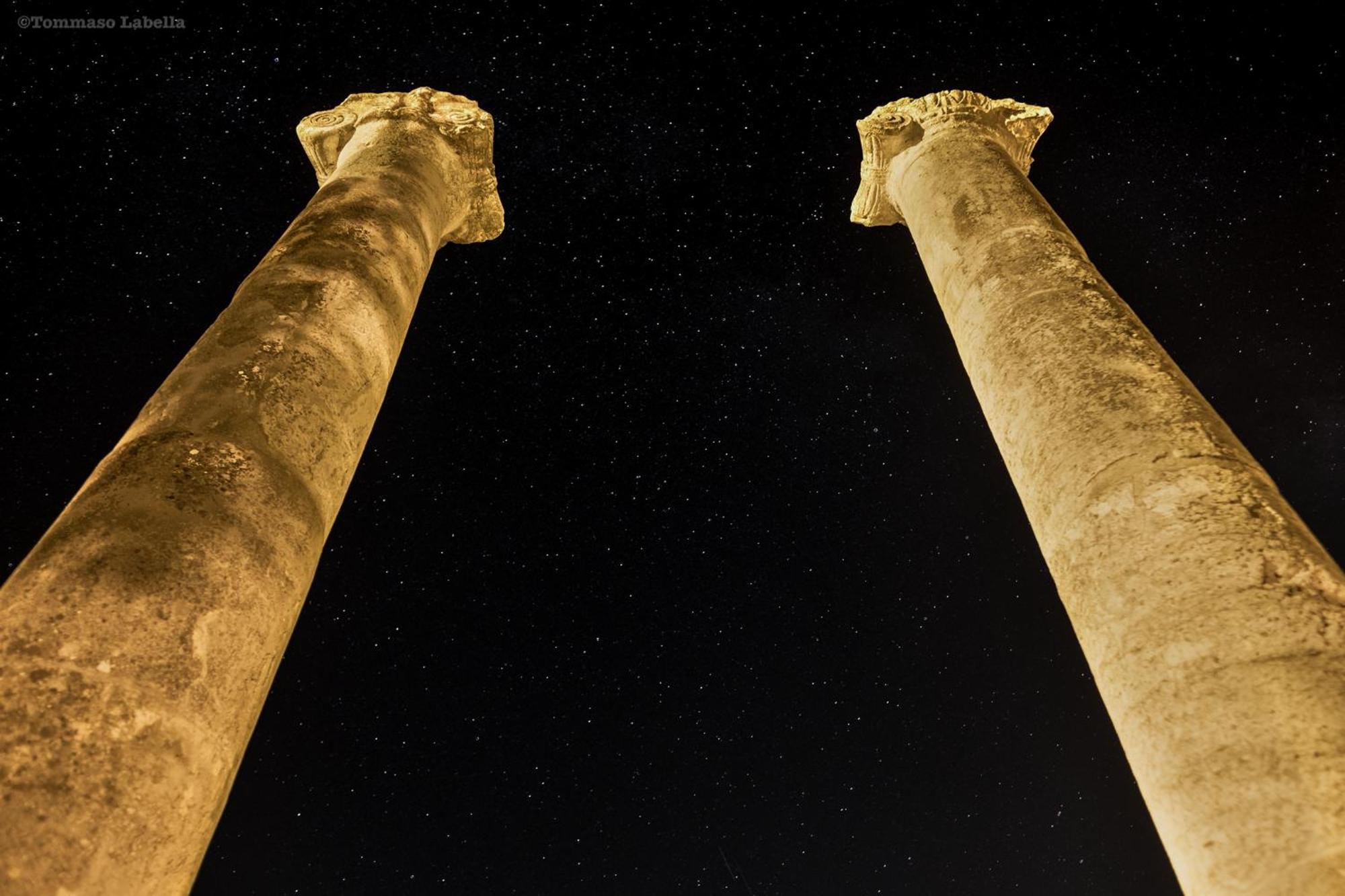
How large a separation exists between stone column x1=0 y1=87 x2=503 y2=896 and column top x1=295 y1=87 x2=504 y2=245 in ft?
13.1

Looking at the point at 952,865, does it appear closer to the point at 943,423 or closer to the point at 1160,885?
the point at 1160,885

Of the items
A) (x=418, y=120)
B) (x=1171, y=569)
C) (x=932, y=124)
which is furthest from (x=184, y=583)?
(x=932, y=124)

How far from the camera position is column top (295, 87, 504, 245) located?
11.0 m

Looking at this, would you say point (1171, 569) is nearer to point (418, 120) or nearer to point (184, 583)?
point (184, 583)

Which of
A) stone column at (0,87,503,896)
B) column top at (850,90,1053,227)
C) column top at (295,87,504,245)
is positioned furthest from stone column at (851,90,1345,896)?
column top at (295,87,504,245)

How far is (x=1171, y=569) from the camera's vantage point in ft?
16.5

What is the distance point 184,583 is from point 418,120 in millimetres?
8059

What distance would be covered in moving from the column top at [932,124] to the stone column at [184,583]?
22.4 ft

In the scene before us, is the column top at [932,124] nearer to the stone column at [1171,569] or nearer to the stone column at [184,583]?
the stone column at [1171,569]

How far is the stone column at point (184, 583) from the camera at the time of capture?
12.1 ft

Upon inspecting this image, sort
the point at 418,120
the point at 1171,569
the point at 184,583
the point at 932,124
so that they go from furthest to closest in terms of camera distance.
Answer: the point at 418,120 → the point at 932,124 → the point at 1171,569 → the point at 184,583

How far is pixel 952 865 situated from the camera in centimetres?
3297

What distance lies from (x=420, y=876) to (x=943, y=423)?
80.3 ft

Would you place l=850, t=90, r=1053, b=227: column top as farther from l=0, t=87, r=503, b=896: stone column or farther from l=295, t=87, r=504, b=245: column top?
l=0, t=87, r=503, b=896: stone column
